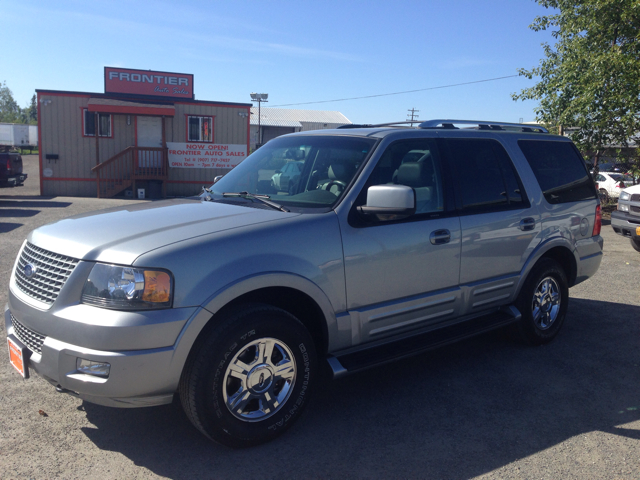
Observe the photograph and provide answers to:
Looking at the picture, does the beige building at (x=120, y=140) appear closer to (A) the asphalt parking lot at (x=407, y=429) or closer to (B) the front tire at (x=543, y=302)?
(A) the asphalt parking lot at (x=407, y=429)

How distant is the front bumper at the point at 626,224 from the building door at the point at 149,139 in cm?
1659

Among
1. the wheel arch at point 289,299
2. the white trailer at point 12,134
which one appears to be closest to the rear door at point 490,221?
the wheel arch at point 289,299

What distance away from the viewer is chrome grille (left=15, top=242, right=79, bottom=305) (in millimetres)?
3025

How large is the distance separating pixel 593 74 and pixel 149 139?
15.8m

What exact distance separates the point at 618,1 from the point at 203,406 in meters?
16.4

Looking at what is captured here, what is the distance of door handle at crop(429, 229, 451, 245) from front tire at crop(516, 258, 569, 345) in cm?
126

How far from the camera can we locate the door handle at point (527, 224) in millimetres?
4742

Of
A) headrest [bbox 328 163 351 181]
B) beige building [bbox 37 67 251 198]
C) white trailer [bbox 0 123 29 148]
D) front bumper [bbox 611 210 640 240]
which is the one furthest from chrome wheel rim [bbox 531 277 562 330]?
white trailer [bbox 0 123 29 148]

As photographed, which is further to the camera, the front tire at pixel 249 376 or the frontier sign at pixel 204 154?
the frontier sign at pixel 204 154

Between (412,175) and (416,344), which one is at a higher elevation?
(412,175)

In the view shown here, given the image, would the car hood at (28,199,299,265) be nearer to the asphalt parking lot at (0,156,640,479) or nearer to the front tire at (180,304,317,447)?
the front tire at (180,304,317,447)

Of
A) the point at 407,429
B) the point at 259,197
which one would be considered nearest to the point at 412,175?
the point at 259,197

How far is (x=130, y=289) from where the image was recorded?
9.28 feet

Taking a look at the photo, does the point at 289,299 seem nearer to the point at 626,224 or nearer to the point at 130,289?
the point at 130,289
